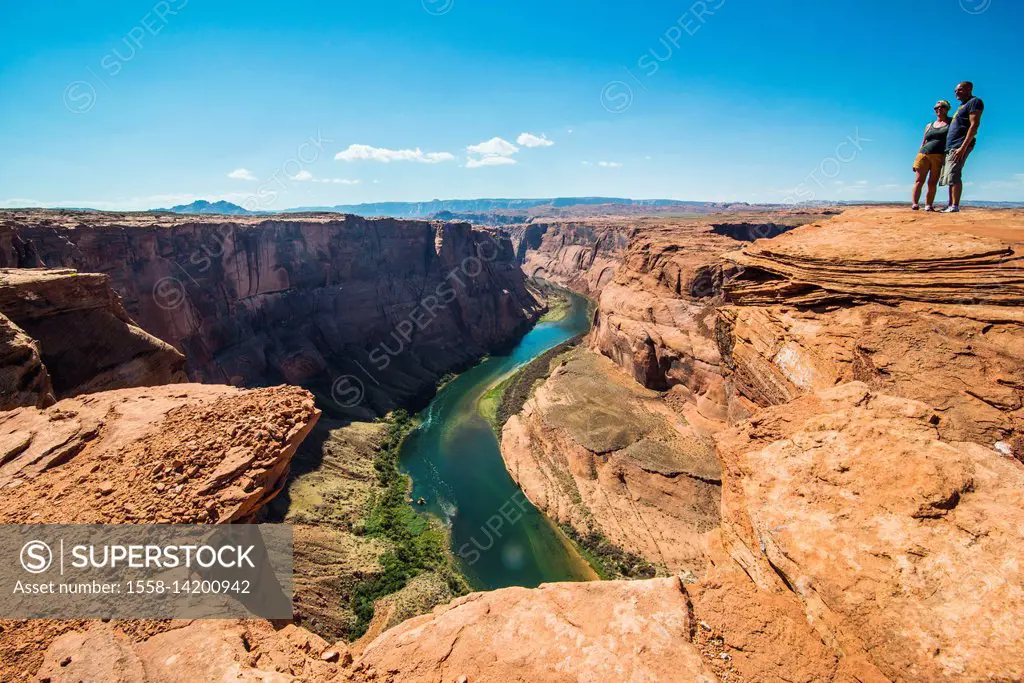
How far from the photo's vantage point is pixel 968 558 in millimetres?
6383

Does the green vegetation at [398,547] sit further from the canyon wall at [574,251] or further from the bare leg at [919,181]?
the canyon wall at [574,251]

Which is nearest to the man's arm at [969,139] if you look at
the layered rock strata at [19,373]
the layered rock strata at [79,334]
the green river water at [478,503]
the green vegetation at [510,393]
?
the green river water at [478,503]

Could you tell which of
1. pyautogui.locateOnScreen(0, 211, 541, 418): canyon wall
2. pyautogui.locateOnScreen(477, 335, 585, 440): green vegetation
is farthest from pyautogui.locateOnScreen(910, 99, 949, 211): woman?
pyautogui.locateOnScreen(0, 211, 541, 418): canyon wall

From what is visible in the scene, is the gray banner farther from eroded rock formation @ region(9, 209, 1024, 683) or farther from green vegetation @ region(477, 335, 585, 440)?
green vegetation @ region(477, 335, 585, 440)

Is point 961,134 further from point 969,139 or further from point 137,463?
point 137,463

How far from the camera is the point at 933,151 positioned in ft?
47.8

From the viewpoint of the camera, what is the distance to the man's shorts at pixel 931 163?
14.6 m

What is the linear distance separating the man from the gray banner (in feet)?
74.4

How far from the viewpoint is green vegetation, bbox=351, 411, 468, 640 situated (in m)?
25.4

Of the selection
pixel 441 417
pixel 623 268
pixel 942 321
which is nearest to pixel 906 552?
pixel 942 321

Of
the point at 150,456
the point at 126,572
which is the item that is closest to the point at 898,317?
the point at 126,572

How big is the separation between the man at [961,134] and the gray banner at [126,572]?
74.4ft

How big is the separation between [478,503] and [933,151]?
110 feet

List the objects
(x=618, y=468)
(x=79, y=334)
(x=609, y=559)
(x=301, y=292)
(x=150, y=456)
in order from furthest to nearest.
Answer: (x=301, y=292) < (x=618, y=468) < (x=609, y=559) < (x=79, y=334) < (x=150, y=456)
